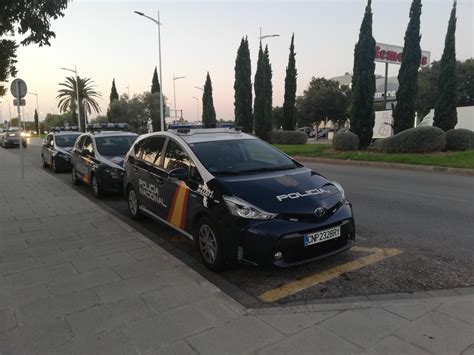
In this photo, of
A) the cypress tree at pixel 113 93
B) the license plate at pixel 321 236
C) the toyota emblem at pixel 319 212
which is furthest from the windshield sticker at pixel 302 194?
the cypress tree at pixel 113 93

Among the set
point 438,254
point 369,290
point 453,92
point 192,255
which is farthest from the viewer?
point 453,92

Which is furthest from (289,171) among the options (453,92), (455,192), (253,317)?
(453,92)

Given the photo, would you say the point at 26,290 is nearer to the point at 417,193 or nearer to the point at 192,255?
the point at 192,255

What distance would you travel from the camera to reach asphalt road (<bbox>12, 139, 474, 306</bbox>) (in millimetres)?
4066

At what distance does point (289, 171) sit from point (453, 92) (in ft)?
58.3

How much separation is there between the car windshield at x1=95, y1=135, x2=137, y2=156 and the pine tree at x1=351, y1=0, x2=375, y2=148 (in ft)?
46.7

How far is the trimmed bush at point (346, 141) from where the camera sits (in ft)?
65.0

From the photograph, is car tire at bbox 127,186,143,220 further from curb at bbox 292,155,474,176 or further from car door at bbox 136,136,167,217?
curb at bbox 292,155,474,176

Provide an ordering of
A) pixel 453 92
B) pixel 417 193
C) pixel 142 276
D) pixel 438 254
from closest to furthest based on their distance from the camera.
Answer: pixel 142 276 → pixel 438 254 → pixel 417 193 → pixel 453 92

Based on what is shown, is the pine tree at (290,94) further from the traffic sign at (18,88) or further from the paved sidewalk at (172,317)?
the paved sidewalk at (172,317)

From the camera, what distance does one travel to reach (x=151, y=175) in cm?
599

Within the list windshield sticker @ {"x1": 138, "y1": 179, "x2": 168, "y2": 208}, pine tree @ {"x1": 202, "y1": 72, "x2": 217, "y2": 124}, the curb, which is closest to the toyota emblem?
windshield sticker @ {"x1": 138, "y1": 179, "x2": 168, "y2": 208}

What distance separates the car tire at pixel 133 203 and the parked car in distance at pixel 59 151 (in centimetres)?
804

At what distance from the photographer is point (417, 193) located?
9.01m
